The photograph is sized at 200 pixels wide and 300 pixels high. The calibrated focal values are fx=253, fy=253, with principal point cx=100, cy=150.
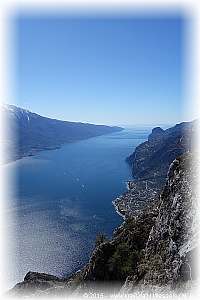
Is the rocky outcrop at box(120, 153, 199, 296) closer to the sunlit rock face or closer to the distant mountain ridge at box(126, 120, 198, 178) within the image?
the sunlit rock face

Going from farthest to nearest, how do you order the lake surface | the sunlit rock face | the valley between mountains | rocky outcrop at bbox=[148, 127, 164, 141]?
rocky outcrop at bbox=[148, 127, 164, 141], the lake surface, the valley between mountains, the sunlit rock face

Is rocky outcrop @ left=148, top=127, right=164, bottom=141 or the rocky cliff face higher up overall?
rocky outcrop @ left=148, top=127, right=164, bottom=141

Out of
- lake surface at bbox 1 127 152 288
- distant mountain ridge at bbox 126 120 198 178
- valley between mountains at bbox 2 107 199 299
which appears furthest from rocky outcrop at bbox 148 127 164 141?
valley between mountains at bbox 2 107 199 299

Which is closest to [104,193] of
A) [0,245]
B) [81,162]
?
[0,245]

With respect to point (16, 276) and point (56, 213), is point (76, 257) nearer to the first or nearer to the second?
point (16, 276)

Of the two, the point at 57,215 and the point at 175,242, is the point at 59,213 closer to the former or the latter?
the point at 57,215

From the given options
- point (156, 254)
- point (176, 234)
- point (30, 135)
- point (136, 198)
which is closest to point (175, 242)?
point (176, 234)

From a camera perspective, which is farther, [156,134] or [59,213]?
[156,134]
